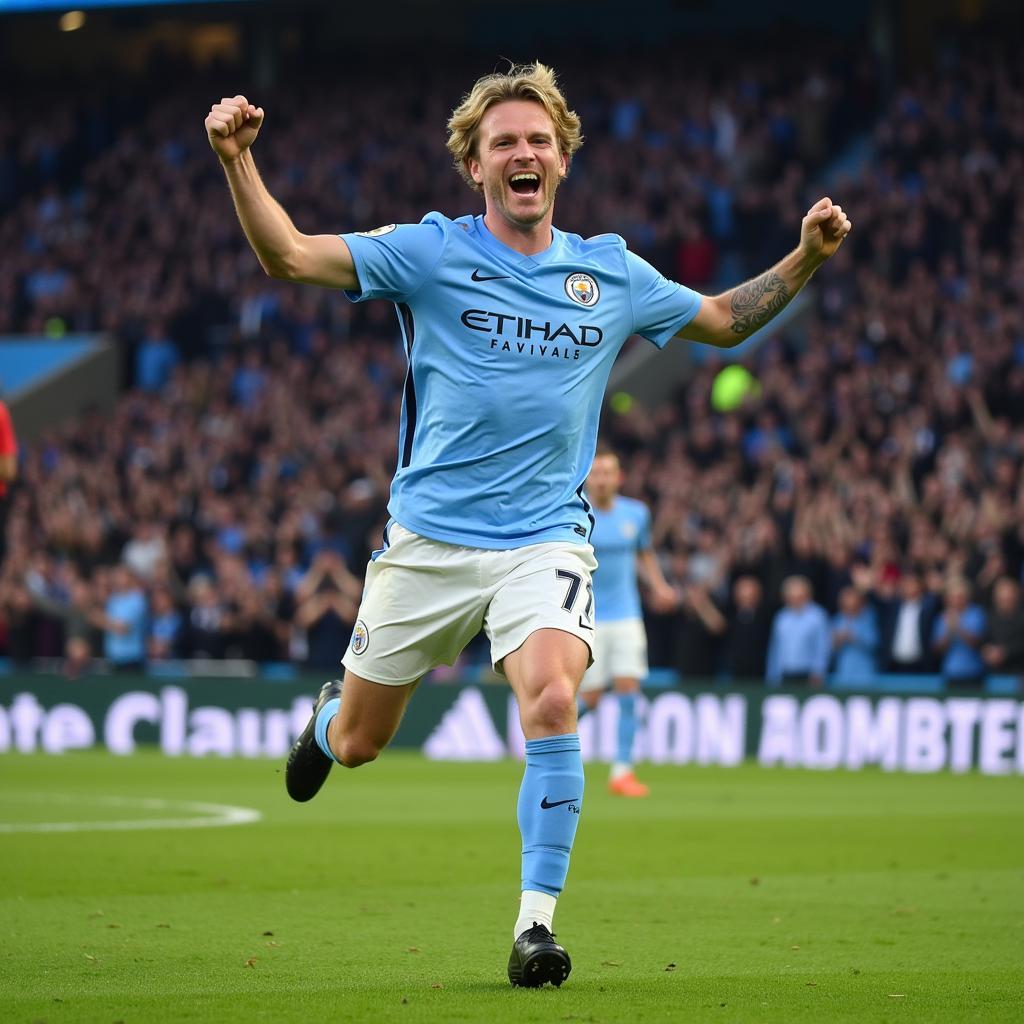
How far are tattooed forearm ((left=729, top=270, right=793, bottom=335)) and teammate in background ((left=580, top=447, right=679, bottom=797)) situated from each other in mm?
8349

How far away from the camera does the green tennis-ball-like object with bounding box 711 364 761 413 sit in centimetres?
2527

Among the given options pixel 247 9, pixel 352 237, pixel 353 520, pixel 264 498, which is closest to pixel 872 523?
pixel 353 520

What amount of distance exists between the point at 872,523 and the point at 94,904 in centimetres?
1350

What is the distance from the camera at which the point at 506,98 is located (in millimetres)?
6508

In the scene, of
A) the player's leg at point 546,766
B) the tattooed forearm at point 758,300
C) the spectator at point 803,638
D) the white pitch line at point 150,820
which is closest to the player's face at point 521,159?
the tattooed forearm at point 758,300

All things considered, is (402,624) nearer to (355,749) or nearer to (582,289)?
(355,749)

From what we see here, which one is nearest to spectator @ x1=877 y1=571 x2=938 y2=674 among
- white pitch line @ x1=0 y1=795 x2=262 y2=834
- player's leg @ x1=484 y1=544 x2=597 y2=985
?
white pitch line @ x1=0 y1=795 x2=262 y2=834

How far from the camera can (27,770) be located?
18156 millimetres

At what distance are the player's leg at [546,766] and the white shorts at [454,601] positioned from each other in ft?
0.26

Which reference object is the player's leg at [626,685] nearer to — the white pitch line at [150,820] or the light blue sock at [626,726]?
the light blue sock at [626,726]

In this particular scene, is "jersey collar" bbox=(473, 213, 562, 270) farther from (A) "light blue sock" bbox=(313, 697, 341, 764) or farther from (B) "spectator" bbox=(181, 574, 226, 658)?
(B) "spectator" bbox=(181, 574, 226, 658)

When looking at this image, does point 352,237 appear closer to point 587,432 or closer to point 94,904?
point 587,432

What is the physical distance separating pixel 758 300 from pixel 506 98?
1150 millimetres

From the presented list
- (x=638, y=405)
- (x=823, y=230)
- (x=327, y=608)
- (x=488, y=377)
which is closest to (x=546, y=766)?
(x=488, y=377)
